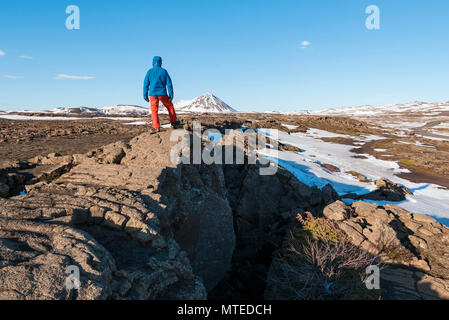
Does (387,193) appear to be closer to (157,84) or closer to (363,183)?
(363,183)

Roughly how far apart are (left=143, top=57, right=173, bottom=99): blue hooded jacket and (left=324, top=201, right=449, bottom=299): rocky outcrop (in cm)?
913

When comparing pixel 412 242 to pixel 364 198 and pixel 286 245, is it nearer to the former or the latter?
pixel 286 245

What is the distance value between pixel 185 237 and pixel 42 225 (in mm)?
4218

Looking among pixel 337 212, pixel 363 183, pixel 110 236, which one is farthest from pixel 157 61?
pixel 363 183

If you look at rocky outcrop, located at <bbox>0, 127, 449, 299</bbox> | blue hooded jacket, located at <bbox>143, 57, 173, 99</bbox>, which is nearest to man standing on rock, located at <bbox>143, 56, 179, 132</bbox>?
blue hooded jacket, located at <bbox>143, 57, 173, 99</bbox>

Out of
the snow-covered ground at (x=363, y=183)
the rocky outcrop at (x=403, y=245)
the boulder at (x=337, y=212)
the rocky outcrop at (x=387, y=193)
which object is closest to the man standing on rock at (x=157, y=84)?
the boulder at (x=337, y=212)

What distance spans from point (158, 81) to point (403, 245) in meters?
12.1

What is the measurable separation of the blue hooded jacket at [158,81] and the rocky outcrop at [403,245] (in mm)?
9130

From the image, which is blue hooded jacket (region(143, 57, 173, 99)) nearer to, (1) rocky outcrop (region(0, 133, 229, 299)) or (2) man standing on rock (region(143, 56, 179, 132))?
(2) man standing on rock (region(143, 56, 179, 132))

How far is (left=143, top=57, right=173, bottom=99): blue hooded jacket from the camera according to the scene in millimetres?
9516

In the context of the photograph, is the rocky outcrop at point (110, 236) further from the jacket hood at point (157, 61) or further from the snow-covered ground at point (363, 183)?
the snow-covered ground at point (363, 183)
